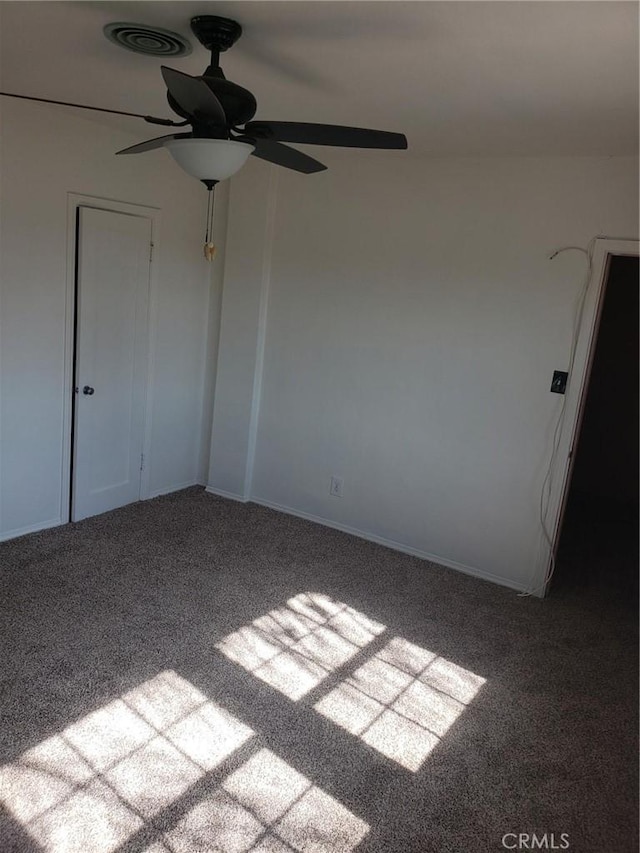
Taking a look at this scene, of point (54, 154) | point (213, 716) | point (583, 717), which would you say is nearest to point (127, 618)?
point (213, 716)

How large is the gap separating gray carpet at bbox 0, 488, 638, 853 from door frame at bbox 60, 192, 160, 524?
1.32ft

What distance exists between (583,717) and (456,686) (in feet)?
1.68

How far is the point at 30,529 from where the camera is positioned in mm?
3902

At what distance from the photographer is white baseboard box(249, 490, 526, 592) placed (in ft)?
12.8

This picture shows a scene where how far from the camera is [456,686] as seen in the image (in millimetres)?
2824

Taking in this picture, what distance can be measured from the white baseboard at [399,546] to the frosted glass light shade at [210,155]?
108 inches

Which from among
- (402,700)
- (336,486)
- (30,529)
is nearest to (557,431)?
(336,486)

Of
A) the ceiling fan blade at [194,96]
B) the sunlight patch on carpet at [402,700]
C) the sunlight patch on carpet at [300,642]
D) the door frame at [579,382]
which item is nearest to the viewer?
the ceiling fan blade at [194,96]

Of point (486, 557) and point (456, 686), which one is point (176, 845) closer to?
point (456, 686)

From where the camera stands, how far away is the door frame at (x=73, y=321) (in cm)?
375

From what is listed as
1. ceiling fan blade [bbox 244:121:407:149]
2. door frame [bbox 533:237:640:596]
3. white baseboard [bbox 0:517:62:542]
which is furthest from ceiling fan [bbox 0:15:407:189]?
white baseboard [bbox 0:517:62:542]

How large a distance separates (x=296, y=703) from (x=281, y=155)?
208 cm

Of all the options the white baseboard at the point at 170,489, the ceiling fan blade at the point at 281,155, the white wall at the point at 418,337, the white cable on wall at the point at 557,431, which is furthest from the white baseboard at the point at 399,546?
the ceiling fan blade at the point at 281,155

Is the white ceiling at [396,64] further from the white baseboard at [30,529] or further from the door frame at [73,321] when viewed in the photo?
the white baseboard at [30,529]
